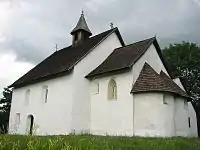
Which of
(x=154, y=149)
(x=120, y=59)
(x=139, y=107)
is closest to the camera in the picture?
(x=154, y=149)

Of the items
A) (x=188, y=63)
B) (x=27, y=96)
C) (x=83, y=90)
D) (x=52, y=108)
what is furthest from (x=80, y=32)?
(x=188, y=63)

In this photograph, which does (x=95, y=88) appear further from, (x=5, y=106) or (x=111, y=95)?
(x=5, y=106)

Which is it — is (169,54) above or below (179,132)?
above

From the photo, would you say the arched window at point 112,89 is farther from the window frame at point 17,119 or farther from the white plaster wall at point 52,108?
the window frame at point 17,119

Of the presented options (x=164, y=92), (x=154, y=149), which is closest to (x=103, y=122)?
(x=164, y=92)

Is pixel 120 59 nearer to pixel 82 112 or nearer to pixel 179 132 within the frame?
pixel 82 112

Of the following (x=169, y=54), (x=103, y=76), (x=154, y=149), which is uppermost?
(x=169, y=54)

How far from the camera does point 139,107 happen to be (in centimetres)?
1973

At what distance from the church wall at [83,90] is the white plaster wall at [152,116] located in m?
4.73

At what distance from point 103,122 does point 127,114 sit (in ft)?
7.85

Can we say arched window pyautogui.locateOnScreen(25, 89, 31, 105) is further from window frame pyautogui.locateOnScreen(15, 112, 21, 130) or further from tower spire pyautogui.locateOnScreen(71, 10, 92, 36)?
tower spire pyautogui.locateOnScreen(71, 10, 92, 36)

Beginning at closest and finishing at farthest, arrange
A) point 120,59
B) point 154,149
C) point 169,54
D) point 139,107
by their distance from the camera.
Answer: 1. point 154,149
2. point 139,107
3. point 120,59
4. point 169,54

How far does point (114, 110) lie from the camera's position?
20.9 metres

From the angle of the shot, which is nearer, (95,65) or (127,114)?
(127,114)
